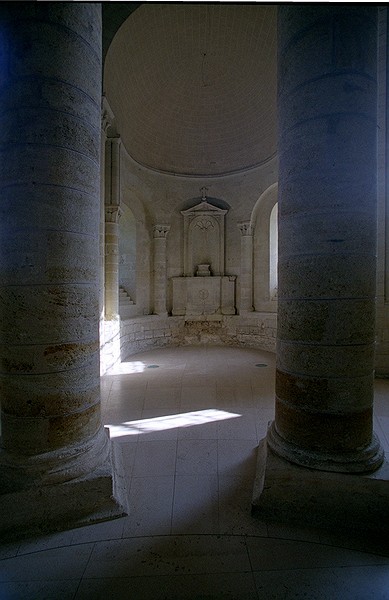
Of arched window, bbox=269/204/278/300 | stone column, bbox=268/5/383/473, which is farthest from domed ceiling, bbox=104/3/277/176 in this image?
stone column, bbox=268/5/383/473

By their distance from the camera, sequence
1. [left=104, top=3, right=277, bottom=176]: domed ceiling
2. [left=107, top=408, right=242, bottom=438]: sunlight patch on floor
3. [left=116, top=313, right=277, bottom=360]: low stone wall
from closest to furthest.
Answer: [left=107, top=408, right=242, bottom=438]: sunlight patch on floor < [left=104, top=3, right=277, bottom=176]: domed ceiling < [left=116, top=313, right=277, bottom=360]: low stone wall

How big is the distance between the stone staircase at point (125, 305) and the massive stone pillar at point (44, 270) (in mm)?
6946

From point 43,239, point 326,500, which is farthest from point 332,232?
point 43,239

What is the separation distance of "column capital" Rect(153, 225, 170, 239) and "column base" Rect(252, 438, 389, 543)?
29.1 ft

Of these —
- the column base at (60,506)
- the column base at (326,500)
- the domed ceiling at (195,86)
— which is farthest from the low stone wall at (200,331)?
the column base at (326,500)

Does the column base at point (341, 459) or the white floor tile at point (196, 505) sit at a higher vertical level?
the column base at point (341, 459)

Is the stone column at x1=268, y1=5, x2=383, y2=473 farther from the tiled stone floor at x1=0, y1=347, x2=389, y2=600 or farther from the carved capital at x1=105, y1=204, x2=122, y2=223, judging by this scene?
the carved capital at x1=105, y1=204, x2=122, y2=223

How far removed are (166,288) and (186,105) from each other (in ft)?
19.2

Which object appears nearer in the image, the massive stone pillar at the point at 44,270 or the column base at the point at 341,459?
the massive stone pillar at the point at 44,270

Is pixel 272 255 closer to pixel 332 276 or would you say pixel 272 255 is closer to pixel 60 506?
pixel 332 276

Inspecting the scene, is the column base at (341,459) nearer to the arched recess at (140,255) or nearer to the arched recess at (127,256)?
the arched recess at (140,255)

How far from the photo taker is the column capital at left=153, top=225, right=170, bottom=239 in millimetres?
10412

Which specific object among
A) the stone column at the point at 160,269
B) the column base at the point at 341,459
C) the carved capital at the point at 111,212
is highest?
the carved capital at the point at 111,212

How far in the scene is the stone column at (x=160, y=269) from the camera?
34.2 ft
